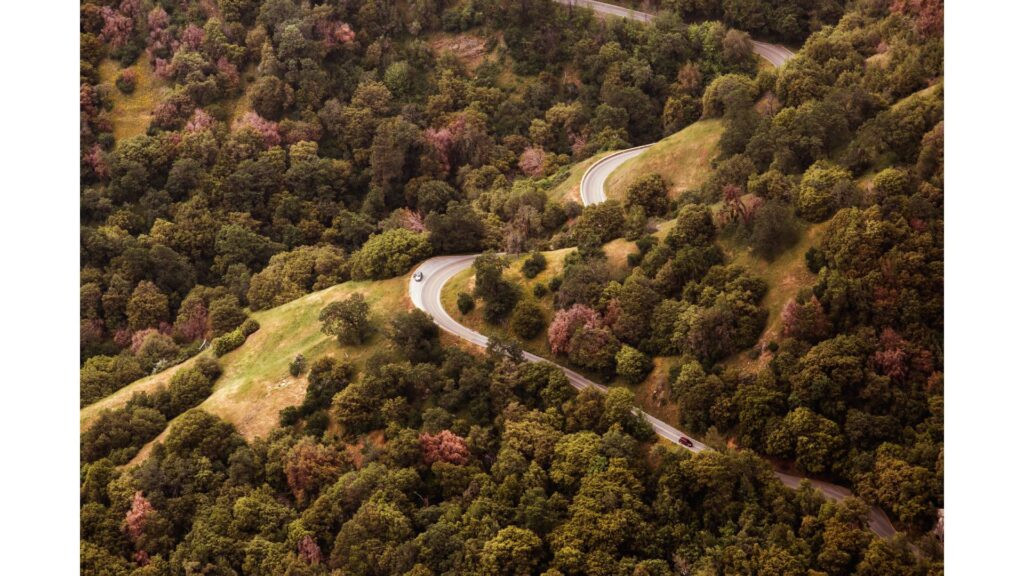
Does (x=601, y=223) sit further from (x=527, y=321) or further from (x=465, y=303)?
(x=465, y=303)

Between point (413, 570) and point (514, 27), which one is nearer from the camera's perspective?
point (413, 570)

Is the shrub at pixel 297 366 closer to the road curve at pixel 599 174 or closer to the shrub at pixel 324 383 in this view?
the shrub at pixel 324 383

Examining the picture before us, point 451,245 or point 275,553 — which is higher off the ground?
point 451,245

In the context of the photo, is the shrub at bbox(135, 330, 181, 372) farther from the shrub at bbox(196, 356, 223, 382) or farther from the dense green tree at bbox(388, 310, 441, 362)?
the dense green tree at bbox(388, 310, 441, 362)

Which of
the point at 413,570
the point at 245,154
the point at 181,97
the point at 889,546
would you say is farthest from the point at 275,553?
the point at 181,97

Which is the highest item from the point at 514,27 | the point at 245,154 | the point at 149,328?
the point at 514,27

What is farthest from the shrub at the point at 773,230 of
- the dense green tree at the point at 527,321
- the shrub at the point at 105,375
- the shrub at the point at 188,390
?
the shrub at the point at 105,375

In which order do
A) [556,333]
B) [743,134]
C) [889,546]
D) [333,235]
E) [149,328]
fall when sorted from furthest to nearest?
1. [333,235]
2. [149,328]
3. [743,134]
4. [556,333]
5. [889,546]

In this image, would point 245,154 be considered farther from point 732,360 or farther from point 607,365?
point 732,360
